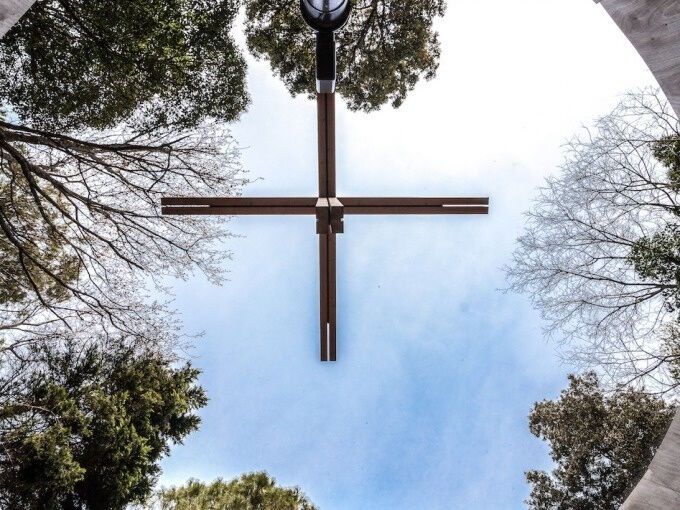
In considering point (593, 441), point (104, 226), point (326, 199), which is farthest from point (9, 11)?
point (593, 441)

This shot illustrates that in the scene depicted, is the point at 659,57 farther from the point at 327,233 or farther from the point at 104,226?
the point at 104,226

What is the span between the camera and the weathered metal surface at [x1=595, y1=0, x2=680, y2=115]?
2.83 metres

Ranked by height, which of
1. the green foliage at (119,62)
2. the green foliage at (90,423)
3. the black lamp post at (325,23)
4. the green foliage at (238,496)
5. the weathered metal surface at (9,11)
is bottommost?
the green foliage at (238,496)

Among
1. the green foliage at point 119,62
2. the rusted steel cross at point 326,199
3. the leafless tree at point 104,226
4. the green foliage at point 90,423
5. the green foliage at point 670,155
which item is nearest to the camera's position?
the rusted steel cross at point 326,199

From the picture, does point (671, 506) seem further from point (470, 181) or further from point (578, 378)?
point (470, 181)

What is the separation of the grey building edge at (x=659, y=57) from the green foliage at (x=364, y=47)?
4296 millimetres

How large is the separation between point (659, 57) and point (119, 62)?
267 inches

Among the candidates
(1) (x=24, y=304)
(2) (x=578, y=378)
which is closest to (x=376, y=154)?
(2) (x=578, y=378)

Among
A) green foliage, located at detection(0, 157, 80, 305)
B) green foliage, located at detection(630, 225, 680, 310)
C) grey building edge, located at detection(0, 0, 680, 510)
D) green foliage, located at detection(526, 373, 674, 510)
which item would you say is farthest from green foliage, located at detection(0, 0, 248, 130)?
green foliage, located at detection(526, 373, 674, 510)

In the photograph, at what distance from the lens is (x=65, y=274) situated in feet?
23.3

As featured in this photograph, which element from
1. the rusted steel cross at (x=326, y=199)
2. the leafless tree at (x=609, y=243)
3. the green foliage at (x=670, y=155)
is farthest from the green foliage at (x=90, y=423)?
the green foliage at (x=670, y=155)

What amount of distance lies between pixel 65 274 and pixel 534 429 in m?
8.42

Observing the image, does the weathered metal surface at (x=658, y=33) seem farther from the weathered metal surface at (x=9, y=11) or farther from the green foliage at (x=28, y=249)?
the green foliage at (x=28, y=249)

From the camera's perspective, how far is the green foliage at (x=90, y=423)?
5324 millimetres
